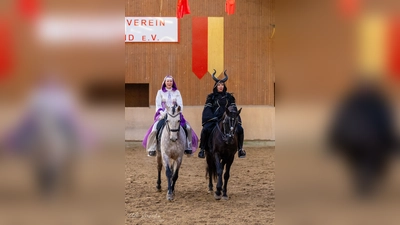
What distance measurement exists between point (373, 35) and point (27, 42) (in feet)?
2.27

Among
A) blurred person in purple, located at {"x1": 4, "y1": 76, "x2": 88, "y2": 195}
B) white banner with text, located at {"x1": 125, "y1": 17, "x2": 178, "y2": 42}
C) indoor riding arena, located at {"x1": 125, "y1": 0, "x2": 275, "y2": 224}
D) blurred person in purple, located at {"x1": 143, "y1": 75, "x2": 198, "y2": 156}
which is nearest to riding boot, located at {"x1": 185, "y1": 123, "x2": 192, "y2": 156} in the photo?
blurred person in purple, located at {"x1": 143, "y1": 75, "x2": 198, "y2": 156}

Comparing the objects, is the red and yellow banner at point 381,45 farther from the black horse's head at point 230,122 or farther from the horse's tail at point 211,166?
the horse's tail at point 211,166

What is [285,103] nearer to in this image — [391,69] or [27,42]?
[391,69]

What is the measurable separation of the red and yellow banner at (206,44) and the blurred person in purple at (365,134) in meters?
11.6

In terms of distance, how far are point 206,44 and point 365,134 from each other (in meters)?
11.7

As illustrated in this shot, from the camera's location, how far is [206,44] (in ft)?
41.2

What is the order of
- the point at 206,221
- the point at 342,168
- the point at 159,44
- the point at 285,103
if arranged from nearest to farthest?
the point at 342,168, the point at 285,103, the point at 206,221, the point at 159,44

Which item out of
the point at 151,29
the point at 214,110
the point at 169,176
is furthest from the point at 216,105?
the point at 151,29

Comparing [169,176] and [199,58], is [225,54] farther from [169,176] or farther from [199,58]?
[169,176]

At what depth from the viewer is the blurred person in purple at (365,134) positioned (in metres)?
0.89

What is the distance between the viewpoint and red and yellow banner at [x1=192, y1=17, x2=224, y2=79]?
1255 centimetres

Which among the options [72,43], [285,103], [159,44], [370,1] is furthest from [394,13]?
[159,44]

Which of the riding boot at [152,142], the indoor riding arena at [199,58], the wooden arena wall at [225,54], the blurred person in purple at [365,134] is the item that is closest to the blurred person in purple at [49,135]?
the blurred person in purple at [365,134]

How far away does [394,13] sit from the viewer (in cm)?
92
